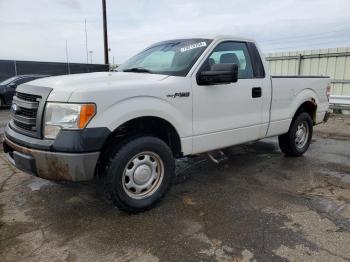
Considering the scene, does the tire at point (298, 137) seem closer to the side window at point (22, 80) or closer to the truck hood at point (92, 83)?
the truck hood at point (92, 83)

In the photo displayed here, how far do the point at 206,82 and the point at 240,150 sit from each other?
2841 millimetres

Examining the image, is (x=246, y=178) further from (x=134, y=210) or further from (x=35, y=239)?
(x=35, y=239)

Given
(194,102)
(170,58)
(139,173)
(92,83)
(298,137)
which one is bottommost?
(298,137)

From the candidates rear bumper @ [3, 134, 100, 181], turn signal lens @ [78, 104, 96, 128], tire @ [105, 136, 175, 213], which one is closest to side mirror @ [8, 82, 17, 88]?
rear bumper @ [3, 134, 100, 181]

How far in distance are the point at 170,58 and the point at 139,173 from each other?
1615 millimetres

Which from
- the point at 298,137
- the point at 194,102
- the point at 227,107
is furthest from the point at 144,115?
the point at 298,137

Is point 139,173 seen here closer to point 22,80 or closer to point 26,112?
point 26,112

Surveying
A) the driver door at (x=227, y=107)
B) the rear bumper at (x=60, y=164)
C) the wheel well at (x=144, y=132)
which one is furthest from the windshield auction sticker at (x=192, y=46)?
the rear bumper at (x=60, y=164)

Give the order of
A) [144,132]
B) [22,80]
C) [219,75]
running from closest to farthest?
1. [144,132]
2. [219,75]
3. [22,80]

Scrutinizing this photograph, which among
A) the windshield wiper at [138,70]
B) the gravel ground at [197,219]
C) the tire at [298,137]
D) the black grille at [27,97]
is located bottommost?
the gravel ground at [197,219]

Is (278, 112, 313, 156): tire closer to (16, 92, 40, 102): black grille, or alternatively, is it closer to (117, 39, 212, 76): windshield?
(117, 39, 212, 76): windshield

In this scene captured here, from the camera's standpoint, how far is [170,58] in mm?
4309

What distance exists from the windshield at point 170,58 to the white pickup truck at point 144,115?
1cm

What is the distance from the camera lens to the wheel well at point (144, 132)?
344cm
